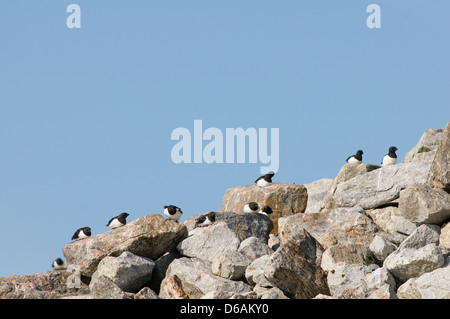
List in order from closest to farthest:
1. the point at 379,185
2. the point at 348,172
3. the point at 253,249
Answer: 1. the point at 253,249
2. the point at 379,185
3. the point at 348,172

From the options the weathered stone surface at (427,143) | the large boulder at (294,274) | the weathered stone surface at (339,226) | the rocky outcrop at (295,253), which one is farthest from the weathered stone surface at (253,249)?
the weathered stone surface at (427,143)

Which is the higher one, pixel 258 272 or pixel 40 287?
pixel 258 272

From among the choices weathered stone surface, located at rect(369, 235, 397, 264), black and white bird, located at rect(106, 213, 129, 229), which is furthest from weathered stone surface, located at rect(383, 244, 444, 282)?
black and white bird, located at rect(106, 213, 129, 229)

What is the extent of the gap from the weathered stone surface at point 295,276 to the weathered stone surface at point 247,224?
5.64 meters

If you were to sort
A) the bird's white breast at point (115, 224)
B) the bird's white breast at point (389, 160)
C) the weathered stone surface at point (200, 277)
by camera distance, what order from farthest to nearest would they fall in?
the bird's white breast at point (389, 160) → the bird's white breast at point (115, 224) → the weathered stone surface at point (200, 277)

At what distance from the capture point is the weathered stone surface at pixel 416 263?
2331 centimetres

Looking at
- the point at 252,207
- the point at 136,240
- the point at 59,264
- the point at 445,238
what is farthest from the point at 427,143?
the point at 59,264

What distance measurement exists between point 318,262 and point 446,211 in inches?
193

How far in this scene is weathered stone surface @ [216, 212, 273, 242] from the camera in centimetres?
2973

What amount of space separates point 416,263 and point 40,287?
41.3ft

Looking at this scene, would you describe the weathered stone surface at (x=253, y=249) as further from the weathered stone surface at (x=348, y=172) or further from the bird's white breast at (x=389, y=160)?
the bird's white breast at (x=389, y=160)

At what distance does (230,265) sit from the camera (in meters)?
25.1

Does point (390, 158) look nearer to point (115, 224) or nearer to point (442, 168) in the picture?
point (442, 168)
